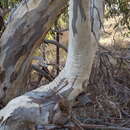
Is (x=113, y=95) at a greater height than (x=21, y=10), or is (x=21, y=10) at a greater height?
(x=21, y=10)

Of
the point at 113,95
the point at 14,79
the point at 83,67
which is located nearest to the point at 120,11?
the point at 113,95

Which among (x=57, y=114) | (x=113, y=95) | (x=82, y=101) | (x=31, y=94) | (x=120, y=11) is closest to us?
(x=57, y=114)

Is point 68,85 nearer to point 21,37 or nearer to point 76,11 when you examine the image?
point 76,11

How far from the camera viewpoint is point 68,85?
1859 mm

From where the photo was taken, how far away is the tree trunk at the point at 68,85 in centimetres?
157

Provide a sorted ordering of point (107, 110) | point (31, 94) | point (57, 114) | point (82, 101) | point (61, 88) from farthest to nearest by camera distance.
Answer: point (107, 110), point (82, 101), point (61, 88), point (31, 94), point (57, 114)

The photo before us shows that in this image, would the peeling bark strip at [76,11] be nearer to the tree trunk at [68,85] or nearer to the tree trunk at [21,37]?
the tree trunk at [68,85]

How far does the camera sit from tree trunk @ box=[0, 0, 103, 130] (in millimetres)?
1565

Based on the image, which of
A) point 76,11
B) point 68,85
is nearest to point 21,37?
point 68,85

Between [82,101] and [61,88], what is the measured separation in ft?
0.92

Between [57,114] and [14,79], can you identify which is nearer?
[57,114]

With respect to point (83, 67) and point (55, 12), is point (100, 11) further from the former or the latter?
point (55, 12)

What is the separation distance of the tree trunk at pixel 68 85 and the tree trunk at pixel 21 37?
2.28 feet

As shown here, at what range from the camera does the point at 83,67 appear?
180 centimetres
